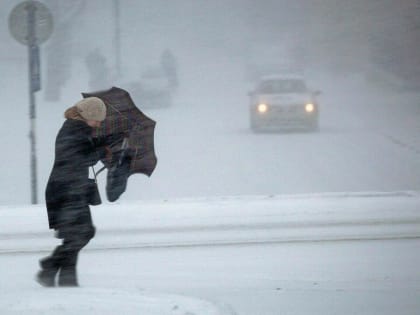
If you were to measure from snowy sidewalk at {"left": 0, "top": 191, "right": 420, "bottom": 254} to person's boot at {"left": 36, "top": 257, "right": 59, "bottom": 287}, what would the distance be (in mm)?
1295

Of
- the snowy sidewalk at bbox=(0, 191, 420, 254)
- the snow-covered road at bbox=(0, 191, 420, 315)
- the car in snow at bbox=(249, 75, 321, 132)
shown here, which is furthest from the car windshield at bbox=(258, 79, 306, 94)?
the snowy sidewalk at bbox=(0, 191, 420, 254)

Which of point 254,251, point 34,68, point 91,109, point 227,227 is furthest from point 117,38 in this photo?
point 91,109

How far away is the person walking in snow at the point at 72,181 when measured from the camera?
12.2 feet

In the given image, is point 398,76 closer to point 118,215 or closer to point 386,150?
point 386,150

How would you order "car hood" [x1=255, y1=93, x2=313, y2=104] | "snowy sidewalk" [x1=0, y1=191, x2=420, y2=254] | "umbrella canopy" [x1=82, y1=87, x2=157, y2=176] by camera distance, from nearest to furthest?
"umbrella canopy" [x1=82, y1=87, x2=157, y2=176] → "snowy sidewalk" [x1=0, y1=191, x2=420, y2=254] → "car hood" [x1=255, y1=93, x2=313, y2=104]

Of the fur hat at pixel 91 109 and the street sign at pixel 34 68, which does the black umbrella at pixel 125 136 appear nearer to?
the fur hat at pixel 91 109

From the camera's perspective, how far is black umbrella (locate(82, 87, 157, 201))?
389cm

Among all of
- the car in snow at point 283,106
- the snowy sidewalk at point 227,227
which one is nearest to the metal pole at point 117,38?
the car in snow at point 283,106

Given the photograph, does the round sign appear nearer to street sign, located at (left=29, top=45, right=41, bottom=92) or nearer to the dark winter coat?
street sign, located at (left=29, top=45, right=41, bottom=92)

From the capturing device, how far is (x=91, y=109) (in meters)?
3.71

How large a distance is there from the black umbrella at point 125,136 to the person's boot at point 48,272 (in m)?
0.52

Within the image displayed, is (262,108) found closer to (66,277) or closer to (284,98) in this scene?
(284,98)

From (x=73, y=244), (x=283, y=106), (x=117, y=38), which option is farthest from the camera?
(x=117, y=38)

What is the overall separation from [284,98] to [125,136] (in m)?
7.65
